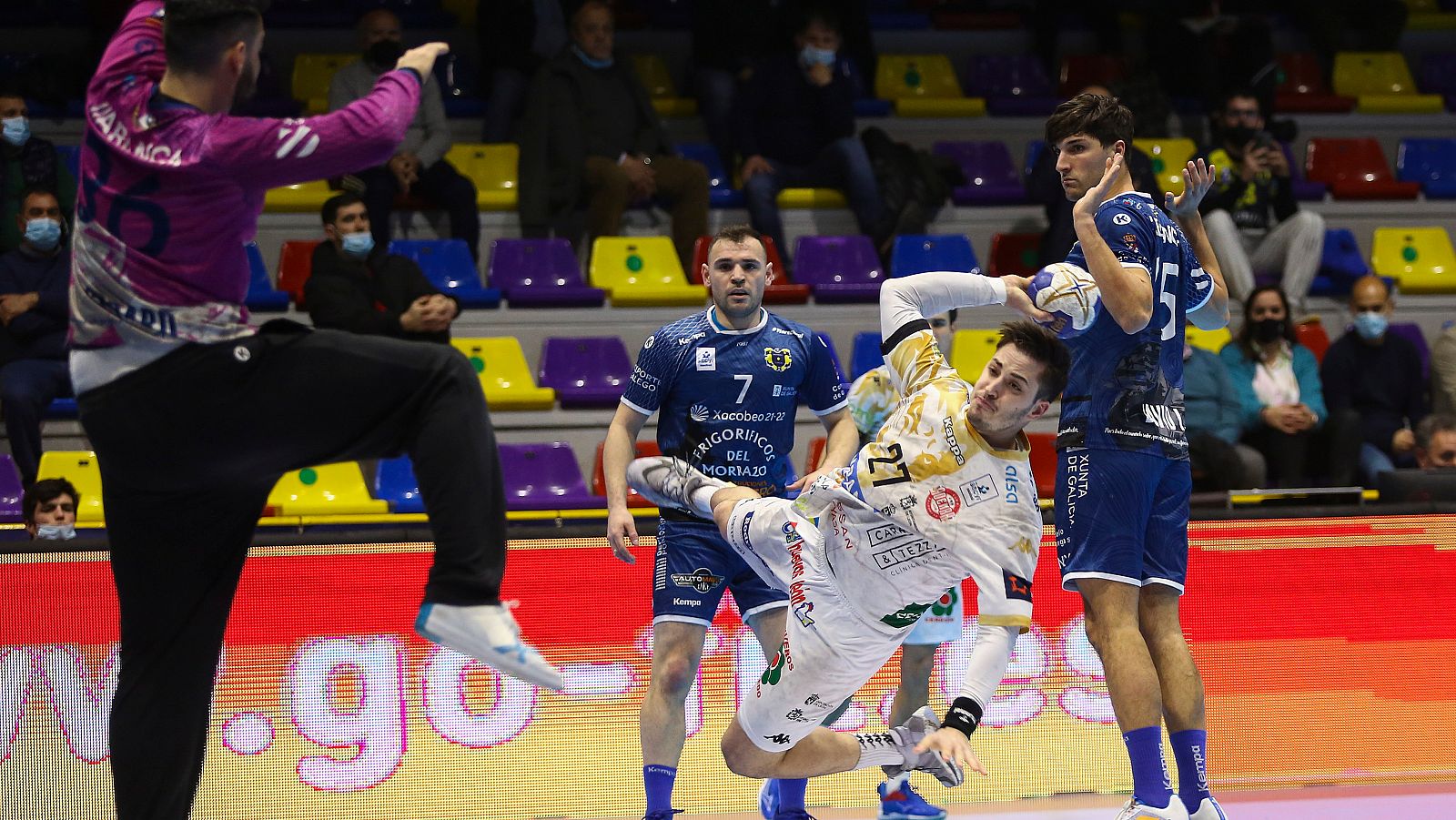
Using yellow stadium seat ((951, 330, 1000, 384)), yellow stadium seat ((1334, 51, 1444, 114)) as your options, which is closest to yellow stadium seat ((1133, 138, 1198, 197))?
yellow stadium seat ((1334, 51, 1444, 114))

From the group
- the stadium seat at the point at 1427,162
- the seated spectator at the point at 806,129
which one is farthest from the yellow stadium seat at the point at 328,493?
the stadium seat at the point at 1427,162

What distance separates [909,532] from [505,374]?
5.21 metres

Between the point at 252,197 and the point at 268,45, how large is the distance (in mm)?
8742

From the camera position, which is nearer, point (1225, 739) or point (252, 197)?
point (252, 197)

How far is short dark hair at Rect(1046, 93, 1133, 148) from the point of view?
188 inches

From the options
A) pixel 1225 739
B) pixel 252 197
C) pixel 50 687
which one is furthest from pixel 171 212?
pixel 1225 739

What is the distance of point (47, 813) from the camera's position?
573 centimetres

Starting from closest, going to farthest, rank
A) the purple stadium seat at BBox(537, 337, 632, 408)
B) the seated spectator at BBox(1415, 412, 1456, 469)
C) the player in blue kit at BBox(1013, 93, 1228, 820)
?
the player in blue kit at BBox(1013, 93, 1228, 820) < the seated spectator at BBox(1415, 412, 1456, 469) < the purple stadium seat at BBox(537, 337, 632, 408)

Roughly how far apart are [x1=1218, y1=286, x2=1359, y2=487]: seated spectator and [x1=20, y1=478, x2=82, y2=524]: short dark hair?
6.51 metres

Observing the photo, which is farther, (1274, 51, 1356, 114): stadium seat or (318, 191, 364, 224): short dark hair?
(1274, 51, 1356, 114): stadium seat

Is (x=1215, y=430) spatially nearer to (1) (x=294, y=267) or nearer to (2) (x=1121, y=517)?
(2) (x=1121, y=517)

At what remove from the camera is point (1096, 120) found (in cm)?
477

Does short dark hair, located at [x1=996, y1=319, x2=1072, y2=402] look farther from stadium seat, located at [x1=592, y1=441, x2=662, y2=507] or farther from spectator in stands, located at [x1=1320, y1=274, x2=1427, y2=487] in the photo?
spectator in stands, located at [x1=1320, y1=274, x2=1427, y2=487]

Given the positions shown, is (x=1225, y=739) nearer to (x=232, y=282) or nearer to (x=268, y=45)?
(x=232, y=282)
